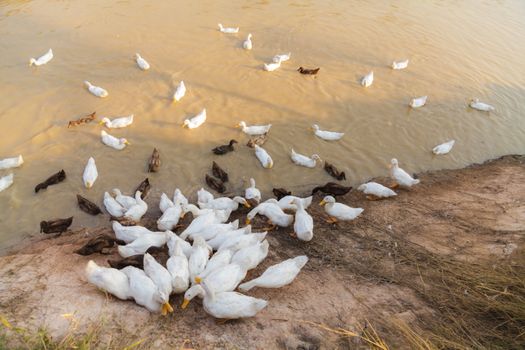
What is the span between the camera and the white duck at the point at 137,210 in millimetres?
6555

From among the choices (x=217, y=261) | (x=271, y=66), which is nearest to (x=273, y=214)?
(x=217, y=261)

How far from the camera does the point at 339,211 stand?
21.6 ft

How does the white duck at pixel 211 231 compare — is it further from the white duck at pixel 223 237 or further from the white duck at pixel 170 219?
the white duck at pixel 170 219

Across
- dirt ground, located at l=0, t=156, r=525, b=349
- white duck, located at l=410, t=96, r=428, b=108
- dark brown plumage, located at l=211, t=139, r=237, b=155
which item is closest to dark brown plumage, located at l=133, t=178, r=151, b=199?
dirt ground, located at l=0, t=156, r=525, b=349

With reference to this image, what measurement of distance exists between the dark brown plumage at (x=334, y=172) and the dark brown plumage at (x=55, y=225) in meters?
4.95

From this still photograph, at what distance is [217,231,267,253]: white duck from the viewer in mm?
5742

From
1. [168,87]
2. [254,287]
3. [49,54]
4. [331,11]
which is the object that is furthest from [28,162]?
[331,11]

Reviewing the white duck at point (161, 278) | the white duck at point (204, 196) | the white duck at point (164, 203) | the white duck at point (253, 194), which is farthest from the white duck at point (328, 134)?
the white duck at point (161, 278)

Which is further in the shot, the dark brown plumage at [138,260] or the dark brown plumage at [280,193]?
the dark brown plumage at [280,193]

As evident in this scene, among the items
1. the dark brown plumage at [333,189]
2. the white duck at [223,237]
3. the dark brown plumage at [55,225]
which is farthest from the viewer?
the dark brown plumage at [333,189]

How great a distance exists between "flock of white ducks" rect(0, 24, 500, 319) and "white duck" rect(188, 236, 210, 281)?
0.04ft

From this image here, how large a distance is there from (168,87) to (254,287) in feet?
22.3

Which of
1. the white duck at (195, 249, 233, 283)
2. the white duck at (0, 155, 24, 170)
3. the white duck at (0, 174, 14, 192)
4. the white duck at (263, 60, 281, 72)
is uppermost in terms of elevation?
the white duck at (263, 60, 281, 72)

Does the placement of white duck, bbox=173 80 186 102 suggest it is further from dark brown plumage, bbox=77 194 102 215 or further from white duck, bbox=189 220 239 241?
white duck, bbox=189 220 239 241
